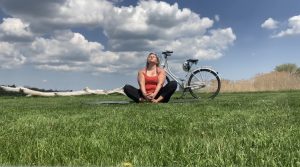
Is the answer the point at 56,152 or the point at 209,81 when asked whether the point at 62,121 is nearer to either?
the point at 56,152

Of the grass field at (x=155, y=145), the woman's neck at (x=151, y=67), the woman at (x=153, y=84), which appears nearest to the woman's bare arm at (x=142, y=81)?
the woman at (x=153, y=84)

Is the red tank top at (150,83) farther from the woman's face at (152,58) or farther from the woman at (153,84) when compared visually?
the woman's face at (152,58)

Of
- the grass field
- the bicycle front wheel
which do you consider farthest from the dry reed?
the grass field

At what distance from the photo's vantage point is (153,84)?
12.0m

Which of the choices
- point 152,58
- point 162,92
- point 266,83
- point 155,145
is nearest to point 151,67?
point 152,58

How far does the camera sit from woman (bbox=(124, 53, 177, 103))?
1177cm

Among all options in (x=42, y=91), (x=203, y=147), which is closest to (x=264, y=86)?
(x=42, y=91)

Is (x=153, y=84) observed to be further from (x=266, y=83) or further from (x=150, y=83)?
(x=266, y=83)

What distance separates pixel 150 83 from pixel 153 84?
0.27 ft

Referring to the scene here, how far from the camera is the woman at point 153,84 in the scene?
38.6 feet

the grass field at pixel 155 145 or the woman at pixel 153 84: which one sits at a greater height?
the woman at pixel 153 84

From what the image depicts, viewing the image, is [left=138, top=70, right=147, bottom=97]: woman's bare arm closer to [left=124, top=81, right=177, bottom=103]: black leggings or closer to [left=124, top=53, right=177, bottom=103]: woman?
[left=124, top=53, right=177, bottom=103]: woman

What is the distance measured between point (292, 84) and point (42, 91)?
56.6 ft

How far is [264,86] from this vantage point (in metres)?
31.6
